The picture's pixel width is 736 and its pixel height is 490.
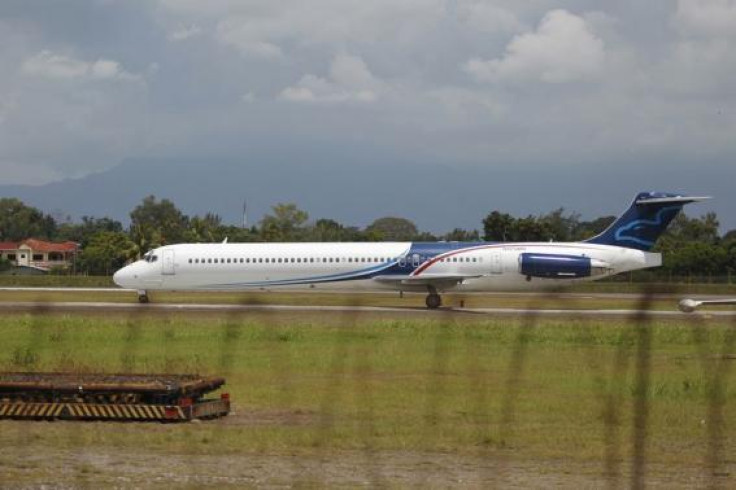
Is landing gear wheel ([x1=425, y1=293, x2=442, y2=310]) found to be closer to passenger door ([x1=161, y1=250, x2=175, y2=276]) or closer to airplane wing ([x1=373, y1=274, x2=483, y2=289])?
airplane wing ([x1=373, y1=274, x2=483, y2=289])

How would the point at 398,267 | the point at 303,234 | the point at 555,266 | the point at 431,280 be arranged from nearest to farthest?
the point at 431,280
the point at 555,266
the point at 398,267
the point at 303,234

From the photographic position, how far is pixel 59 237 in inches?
7500

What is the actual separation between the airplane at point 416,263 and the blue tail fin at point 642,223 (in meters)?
0.05

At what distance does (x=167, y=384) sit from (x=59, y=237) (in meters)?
180

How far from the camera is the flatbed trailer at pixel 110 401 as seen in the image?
17.0 meters

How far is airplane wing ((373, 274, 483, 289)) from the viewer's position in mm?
51969

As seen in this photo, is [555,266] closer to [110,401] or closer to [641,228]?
[641,228]

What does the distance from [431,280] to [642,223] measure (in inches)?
438

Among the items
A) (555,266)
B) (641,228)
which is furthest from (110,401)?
(641,228)

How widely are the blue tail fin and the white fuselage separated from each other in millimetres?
609

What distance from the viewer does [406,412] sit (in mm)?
17875

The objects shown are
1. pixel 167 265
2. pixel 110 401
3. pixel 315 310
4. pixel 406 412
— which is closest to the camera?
pixel 110 401

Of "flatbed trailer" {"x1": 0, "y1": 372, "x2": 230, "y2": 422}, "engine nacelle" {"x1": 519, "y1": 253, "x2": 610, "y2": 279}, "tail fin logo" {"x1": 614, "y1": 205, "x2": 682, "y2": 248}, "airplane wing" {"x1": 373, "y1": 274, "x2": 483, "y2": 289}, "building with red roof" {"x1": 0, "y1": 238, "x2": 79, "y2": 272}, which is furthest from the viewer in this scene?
"building with red roof" {"x1": 0, "y1": 238, "x2": 79, "y2": 272}

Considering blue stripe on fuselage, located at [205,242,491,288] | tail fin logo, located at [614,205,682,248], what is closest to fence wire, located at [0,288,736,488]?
blue stripe on fuselage, located at [205,242,491,288]
